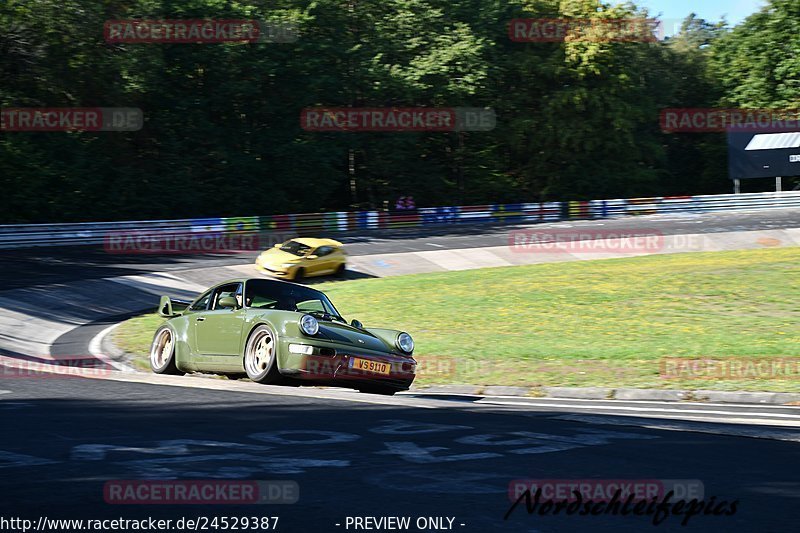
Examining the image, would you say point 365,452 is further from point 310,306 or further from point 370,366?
point 310,306

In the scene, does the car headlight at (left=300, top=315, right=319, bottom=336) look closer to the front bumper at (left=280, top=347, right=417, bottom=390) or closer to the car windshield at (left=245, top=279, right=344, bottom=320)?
the front bumper at (left=280, top=347, right=417, bottom=390)

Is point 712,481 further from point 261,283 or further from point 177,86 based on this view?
point 177,86

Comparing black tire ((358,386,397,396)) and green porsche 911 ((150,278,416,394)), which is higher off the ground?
green porsche 911 ((150,278,416,394))

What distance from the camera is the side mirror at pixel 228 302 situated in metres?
12.0

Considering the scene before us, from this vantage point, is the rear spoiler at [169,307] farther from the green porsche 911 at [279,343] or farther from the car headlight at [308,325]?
the car headlight at [308,325]

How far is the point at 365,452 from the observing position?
21.5ft

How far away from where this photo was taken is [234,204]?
47688 mm

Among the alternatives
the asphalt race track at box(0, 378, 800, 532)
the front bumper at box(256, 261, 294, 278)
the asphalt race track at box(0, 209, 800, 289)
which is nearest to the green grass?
the front bumper at box(256, 261, 294, 278)

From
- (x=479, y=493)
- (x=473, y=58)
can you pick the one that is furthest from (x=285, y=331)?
(x=473, y=58)

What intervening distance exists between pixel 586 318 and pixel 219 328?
368 inches

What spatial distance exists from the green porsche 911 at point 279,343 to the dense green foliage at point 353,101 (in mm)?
29900

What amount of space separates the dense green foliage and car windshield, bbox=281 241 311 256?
16040mm

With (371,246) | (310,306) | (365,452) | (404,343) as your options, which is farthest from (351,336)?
(371,246)

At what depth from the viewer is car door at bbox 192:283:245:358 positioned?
11695mm
